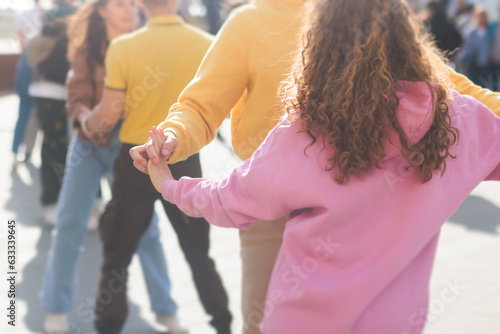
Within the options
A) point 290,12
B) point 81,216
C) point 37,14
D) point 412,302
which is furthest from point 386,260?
point 37,14

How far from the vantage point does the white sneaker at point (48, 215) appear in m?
5.74

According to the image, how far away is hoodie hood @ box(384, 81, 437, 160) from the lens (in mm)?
1777

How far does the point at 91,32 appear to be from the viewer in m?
4.00

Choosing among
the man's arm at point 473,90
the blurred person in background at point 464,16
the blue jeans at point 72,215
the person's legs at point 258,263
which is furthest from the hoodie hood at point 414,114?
the blurred person in background at point 464,16

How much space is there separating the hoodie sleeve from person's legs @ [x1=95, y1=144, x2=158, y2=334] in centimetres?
130

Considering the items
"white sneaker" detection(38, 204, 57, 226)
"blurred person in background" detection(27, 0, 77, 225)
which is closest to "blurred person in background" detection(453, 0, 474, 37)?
"blurred person in background" detection(27, 0, 77, 225)

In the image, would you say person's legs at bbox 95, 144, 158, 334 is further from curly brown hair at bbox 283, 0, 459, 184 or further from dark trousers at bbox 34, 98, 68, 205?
dark trousers at bbox 34, 98, 68, 205

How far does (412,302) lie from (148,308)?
8.27 feet

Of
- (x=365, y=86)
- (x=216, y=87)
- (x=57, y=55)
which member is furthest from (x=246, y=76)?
(x=57, y=55)

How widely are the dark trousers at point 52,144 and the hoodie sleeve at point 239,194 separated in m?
3.89

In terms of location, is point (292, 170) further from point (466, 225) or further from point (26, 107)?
point (26, 107)

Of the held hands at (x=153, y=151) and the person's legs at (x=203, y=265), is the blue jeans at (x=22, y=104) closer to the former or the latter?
the person's legs at (x=203, y=265)

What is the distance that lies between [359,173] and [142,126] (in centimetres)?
159

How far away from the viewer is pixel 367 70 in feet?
5.80
